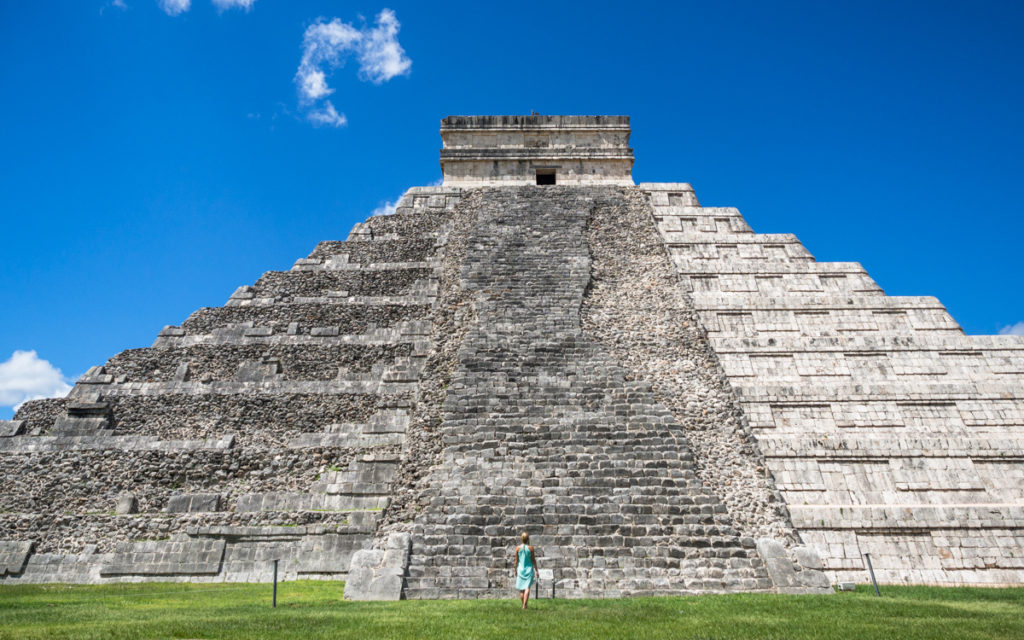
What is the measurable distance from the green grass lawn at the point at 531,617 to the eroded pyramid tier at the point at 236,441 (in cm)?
201

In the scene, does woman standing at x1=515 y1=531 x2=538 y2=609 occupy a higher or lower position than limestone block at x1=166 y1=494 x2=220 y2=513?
lower

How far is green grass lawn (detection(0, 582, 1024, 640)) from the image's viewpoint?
16.8 feet

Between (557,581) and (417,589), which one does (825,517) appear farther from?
(417,589)

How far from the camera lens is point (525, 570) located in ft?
21.9

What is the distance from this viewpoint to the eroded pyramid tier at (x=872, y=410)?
9.48 meters

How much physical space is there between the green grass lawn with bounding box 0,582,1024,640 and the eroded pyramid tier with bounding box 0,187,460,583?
2.01m

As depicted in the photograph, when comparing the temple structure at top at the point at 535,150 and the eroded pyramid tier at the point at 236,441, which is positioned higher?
the temple structure at top at the point at 535,150

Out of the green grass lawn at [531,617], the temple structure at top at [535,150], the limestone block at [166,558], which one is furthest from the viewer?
the temple structure at top at [535,150]

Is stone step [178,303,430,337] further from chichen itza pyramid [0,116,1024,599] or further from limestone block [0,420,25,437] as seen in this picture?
limestone block [0,420,25,437]

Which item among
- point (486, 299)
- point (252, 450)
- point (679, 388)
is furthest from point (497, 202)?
point (252, 450)

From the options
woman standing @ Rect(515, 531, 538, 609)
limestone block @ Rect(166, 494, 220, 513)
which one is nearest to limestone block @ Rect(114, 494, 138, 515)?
limestone block @ Rect(166, 494, 220, 513)

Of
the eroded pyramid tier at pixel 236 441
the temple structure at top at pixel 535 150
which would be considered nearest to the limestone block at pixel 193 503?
the eroded pyramid tier at pixel 236 441

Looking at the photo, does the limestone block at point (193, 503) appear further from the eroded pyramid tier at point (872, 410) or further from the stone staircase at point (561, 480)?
the eroded pyramid tier at point (872, 410)

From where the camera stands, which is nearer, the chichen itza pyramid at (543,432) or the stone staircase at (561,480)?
the stone staircase at (561,480)
